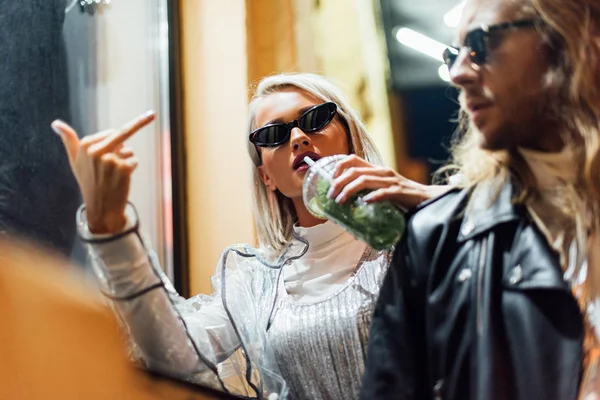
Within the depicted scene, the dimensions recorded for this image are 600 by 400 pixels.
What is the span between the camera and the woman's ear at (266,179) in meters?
0.98

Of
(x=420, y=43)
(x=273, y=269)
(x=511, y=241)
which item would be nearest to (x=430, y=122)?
(x=420, y=43)

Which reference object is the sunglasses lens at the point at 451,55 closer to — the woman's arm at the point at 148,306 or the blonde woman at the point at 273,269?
the blonde woman at the point at 273,269

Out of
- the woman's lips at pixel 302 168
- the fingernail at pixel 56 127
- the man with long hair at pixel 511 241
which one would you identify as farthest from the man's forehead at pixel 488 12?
the fingernail at pixel 56 127

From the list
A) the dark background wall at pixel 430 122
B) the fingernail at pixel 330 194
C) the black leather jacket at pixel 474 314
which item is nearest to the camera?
the black leather jacket at pixel 474 314

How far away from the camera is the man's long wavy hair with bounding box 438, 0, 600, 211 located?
64cm

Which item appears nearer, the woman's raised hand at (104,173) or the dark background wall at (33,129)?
the woman's raised hand at (104,173)

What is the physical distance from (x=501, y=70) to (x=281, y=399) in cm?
51

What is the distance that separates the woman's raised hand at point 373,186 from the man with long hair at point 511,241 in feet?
0.09

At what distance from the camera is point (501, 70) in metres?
0.66

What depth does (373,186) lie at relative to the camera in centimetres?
69

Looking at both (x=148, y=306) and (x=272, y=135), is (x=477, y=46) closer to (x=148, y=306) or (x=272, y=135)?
(x=272, y=135)

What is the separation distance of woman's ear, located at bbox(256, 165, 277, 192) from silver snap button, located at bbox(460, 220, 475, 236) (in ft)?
1.24

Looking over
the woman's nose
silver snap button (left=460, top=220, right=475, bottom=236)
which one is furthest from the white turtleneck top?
silver snap button (left=460, top=220, right=475, bottom=236)

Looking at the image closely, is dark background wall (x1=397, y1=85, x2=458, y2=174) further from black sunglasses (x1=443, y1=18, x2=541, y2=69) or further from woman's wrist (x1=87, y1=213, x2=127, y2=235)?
woman's wrist (x1=87, y1=213, x2=127, y2=235)
